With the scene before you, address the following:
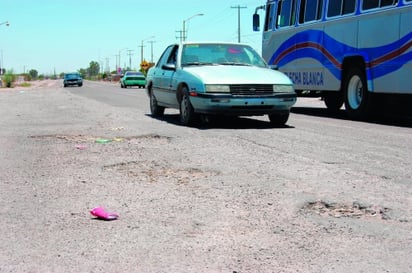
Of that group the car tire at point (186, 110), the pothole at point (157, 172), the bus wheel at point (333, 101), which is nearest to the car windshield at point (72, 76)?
the bus wheel at point (333, 101)

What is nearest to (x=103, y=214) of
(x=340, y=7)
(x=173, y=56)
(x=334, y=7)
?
(x=173, y=56)

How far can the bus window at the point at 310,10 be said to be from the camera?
14.6 m

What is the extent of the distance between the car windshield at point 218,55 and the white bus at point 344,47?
8.17 ft

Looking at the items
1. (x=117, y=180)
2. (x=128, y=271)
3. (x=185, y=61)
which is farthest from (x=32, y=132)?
Result: (x=128, y=271)

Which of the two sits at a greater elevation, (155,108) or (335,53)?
(335,53)

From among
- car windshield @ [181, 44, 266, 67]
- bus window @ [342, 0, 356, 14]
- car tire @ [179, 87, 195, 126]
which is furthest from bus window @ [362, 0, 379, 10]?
car tire @ [179, 87, 195, 126]

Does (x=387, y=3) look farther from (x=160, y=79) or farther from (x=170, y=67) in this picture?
(x=160, y=79)

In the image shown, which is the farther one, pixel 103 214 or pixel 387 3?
pixel 387 3

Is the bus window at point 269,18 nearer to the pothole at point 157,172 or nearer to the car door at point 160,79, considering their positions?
the car door at point 160,79

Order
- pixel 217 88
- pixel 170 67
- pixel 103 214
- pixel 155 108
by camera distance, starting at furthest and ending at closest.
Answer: pixel 155 108
pixel 170 67
pixel 217 88
pixel 103 214

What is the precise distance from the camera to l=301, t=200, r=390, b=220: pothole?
15.3 feet

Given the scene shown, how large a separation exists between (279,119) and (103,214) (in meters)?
6.99

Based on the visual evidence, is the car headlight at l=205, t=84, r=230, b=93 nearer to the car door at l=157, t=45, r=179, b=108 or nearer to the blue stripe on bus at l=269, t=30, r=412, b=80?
the car door at l=157, t=45, r=179, b=108

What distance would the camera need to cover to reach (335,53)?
1368 cm
